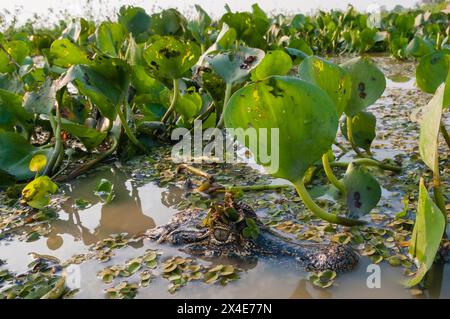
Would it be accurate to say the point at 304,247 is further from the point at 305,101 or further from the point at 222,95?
the point at 222,95

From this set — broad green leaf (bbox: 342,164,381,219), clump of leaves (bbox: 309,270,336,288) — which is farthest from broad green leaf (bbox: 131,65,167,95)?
clump of leaves (bbox: 309,270,336,288)

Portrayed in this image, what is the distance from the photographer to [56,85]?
1.93 m

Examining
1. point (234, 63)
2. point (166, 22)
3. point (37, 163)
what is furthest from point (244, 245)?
point (166, 22)

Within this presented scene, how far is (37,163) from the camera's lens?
1.92m

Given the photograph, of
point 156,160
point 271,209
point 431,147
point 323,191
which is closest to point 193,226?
point 271,209

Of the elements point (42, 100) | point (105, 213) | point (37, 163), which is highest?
point (42, 100)

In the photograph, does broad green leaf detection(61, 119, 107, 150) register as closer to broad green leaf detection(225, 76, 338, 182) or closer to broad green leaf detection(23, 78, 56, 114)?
broad green leaf detection(23, 78, 56, 114)

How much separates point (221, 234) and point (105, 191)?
0.71 meters

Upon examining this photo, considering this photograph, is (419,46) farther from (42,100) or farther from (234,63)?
(42,100)

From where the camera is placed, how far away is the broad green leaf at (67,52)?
6.68 ft

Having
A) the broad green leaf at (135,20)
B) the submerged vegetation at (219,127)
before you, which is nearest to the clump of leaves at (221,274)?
the submerged vegetation at (219,127)

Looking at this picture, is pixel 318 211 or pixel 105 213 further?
pixel 105 213

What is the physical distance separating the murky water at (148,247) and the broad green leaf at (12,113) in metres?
0.37

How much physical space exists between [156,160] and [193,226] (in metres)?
0.87
